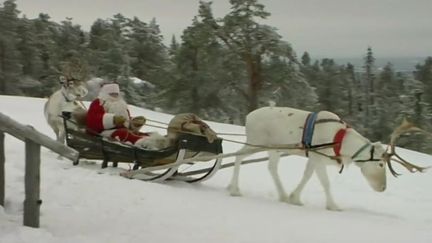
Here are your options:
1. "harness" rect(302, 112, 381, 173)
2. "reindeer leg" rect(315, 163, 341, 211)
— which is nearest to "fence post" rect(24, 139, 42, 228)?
"harness" rect(302, 112, 381, 173)

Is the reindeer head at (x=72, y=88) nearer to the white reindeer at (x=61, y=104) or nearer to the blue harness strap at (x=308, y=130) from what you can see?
the white reindeer at (x=61, y=104)

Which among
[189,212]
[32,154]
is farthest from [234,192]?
[32,154]

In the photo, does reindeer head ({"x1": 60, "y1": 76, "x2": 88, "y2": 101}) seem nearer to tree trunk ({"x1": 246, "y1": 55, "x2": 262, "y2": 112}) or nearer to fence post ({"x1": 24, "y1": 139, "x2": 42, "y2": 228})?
fence post ({"x1": 24, "y1": 139, "x2": 42, "y2": 228})

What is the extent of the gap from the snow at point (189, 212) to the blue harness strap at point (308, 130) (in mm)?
871

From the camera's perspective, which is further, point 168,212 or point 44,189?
point 44,189

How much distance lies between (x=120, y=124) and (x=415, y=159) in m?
10.6

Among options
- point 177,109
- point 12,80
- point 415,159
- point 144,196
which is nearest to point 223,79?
point 177,109

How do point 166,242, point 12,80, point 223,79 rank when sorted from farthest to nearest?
point 12,80
point 223,79
point 166,242

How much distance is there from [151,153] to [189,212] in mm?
2116

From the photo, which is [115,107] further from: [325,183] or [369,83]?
[369,83]

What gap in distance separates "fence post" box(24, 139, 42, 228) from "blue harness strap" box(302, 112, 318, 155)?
391cm

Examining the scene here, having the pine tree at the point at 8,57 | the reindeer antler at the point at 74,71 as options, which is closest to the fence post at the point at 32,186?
the reindeer antler at the point at 74,71

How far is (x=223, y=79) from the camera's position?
3005 centimetres

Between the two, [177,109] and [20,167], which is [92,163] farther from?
[177,109]
